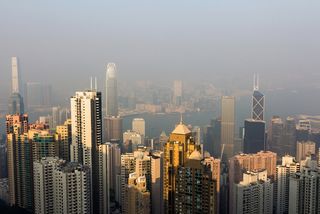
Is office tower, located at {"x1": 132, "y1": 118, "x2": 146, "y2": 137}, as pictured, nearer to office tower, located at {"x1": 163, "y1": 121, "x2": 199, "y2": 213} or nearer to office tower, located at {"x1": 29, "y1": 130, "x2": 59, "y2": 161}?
office tower, located at {"x1": 29, "y1": 130, "x2": 59, "y2": 161}

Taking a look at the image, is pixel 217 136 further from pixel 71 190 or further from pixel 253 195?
pixel 71 190

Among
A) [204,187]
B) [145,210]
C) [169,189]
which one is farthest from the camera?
[145,210]

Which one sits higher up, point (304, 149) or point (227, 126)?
point (227, 126)

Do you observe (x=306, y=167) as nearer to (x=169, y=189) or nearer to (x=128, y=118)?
(x=169, y=189)

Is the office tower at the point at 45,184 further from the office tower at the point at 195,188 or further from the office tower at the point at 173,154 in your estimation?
the office tower at the point at 195,188

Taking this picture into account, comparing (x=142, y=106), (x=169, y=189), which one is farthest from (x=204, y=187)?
(x=142, y=106)

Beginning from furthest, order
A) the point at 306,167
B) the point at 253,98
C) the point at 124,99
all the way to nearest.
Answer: the point at 124,99
the point at 253,98
the point at 306,167

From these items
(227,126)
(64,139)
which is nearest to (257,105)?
(227,126)
